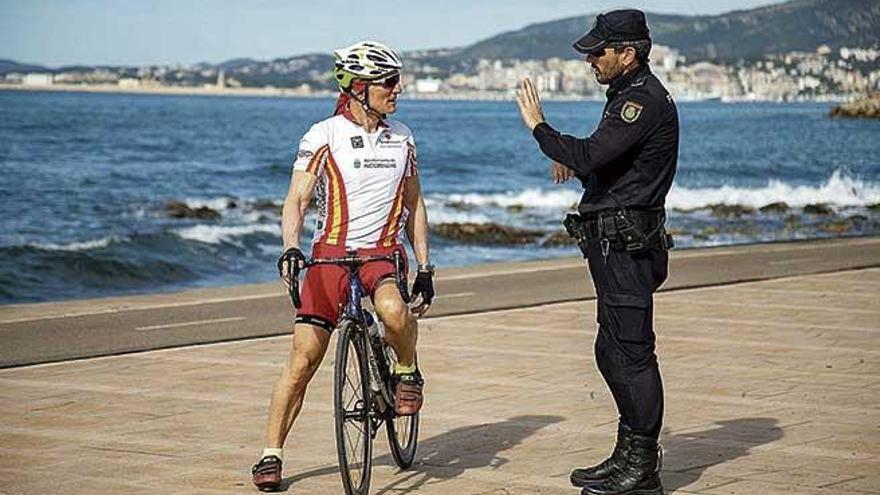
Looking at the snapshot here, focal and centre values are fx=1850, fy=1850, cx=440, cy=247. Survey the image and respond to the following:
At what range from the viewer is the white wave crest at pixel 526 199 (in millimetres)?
47688

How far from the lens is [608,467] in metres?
8.32

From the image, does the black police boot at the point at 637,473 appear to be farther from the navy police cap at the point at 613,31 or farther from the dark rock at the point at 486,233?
the dark rock at the point at 486,233

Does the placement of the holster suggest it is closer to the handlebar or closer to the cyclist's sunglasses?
the handlebar

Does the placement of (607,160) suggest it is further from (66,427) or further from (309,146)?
(66,427)

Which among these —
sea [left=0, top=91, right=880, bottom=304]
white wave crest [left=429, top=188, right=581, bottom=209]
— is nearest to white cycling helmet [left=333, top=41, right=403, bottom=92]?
sea [left=0, top=91, right=880, bottom=304]

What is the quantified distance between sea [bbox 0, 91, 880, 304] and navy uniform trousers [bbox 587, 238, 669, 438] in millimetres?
15197

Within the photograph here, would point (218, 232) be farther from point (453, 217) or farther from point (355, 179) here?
point (355, 179)

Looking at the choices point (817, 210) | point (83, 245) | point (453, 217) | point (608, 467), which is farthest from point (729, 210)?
point (608, 467)

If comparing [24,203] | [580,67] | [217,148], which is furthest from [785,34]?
[24,203]

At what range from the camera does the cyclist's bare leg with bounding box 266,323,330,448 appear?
26.8ft

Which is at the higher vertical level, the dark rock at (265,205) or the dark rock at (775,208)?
the dark rock at (775,208)

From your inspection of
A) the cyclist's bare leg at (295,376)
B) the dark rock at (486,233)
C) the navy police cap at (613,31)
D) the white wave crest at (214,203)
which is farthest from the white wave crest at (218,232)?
the navy police cap at (613,31)

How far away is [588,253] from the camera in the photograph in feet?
27.0

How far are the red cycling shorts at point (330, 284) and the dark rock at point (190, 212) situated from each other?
109ft
